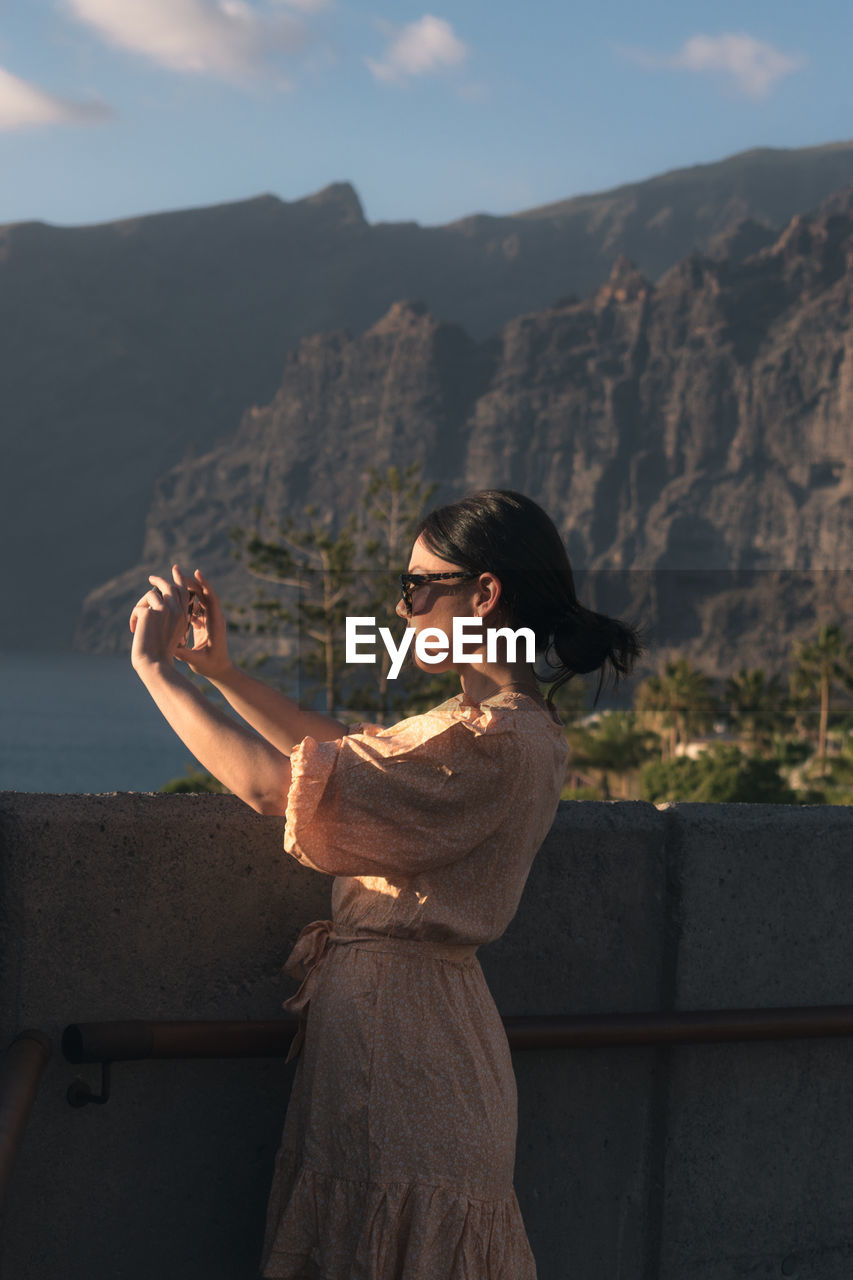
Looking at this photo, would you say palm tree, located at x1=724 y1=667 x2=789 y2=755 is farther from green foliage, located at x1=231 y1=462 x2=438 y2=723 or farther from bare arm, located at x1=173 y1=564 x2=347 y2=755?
bare arm, located at x1=173 y1=564 x2=347 y2=755

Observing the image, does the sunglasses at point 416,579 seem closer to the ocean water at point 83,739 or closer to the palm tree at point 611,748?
the palm tree at point 611,748

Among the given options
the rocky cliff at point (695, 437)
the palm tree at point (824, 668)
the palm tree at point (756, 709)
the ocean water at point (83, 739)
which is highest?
the rocky cliff at point (695, 437)

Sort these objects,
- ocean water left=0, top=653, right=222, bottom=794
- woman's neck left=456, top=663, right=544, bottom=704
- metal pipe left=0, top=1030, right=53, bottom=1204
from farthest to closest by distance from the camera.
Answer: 1. ocean water left=0, top=653, right=222, bottom=794
2. woman's neck left=456, top=663, right=544, bottom=704
3. metal pipe left=0, top=1030, right=53, bottom=1204

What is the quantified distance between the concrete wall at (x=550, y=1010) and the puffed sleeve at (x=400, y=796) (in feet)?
1.73

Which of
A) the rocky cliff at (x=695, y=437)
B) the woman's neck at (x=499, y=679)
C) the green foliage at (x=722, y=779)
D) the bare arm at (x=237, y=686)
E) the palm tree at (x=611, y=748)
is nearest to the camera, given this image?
the woman's neck at (x=499, y=679)

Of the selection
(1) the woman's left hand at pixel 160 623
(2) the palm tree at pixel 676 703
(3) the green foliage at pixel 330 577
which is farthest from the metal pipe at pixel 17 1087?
(2) the palm tree at pixel 676 703

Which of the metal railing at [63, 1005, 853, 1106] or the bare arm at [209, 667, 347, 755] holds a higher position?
the bare arm at [209, 667, 347, 755]

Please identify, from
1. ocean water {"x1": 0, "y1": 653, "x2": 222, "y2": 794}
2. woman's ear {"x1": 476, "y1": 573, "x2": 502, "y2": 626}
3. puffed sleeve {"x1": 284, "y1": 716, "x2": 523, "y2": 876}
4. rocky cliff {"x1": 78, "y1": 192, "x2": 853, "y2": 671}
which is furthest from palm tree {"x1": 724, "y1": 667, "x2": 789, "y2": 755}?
puffed sleeve {"x1": 284, "y1": 716, "x2": 523, "y2": 876}

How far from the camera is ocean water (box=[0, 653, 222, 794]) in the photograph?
4350 inches

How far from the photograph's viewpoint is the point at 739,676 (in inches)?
3155

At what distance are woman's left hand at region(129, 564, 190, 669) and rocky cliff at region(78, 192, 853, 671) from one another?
492ft

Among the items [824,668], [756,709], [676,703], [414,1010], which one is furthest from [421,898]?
[756,709]

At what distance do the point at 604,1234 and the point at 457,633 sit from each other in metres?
1.43

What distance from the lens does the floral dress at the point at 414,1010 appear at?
73.0 inches
